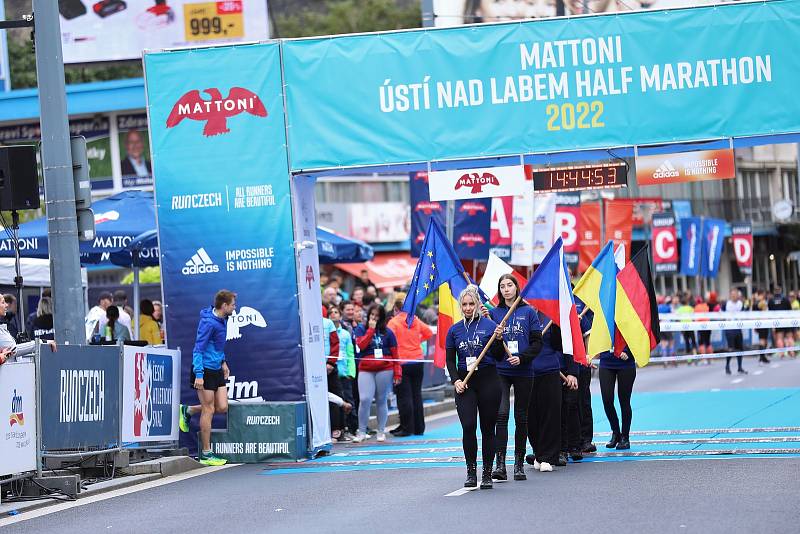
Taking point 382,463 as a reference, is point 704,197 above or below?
above

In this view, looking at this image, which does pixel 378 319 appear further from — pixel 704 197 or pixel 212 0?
pixel 704 197

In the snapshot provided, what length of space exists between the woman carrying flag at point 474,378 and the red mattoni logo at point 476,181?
4.04 metres

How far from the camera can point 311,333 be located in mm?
18062

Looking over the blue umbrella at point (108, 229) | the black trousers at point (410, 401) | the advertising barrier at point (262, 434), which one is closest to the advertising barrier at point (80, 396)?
the advertising barrier at point (262, 434)

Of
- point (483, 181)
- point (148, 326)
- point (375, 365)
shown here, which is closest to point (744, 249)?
point (148, 326)

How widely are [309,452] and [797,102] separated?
277 inches

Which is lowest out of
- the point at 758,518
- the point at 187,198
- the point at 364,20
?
the point at 758,518

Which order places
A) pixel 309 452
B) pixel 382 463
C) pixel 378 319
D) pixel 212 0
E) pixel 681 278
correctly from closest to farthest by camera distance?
pixel 382 463 < pixel 309 452 < pixel 378 319 < pixel 212 0 < pixel 681 278

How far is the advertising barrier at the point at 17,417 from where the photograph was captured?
1311 cm

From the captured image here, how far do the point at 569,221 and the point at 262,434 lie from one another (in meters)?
23.3

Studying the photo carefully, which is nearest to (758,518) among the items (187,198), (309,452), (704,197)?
(309,452)

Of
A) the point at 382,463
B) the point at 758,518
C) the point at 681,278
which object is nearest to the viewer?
the point at 758,518

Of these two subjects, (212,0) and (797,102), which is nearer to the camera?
(797,102)

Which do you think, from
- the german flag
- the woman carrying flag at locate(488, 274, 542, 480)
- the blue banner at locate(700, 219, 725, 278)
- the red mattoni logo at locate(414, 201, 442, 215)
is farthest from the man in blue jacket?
the blue banner at locate(700, 219, 725, 278)
